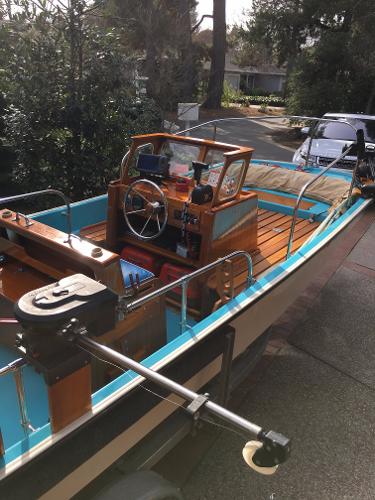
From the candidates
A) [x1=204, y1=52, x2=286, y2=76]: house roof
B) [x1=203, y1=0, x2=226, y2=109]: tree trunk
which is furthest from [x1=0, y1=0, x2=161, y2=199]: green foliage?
[x1=204, y1=52, x2=286, y2=76]: house roof

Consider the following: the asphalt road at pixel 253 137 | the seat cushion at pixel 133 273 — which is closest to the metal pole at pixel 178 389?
the seat cushion at pixel 133 273

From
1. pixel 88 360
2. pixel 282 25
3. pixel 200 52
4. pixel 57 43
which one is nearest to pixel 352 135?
pixel 57 43

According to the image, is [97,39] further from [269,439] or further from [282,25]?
[282,25]

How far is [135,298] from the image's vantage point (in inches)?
120

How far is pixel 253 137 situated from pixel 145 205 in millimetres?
15342

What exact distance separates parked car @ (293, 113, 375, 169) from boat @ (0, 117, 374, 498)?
10.5 ft

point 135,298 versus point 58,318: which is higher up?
point 58,318

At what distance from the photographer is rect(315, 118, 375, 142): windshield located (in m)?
9.52

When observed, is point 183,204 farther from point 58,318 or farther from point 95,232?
point 58,318

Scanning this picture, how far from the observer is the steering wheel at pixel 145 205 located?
3.89 meters

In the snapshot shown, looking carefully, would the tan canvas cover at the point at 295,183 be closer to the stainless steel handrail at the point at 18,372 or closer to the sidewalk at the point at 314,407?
the sidewalk at the point at 314,407

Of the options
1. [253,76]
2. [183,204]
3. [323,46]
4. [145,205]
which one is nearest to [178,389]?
[183,204]

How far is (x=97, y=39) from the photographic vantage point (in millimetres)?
5652

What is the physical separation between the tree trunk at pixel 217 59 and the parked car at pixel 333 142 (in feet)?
48.0
